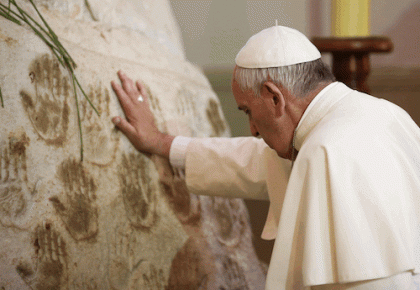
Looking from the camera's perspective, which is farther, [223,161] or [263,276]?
[263,276]

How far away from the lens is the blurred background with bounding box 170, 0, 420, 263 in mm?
2928

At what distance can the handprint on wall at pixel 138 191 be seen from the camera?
168cm

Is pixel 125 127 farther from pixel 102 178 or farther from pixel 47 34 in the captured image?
pixel 47 34

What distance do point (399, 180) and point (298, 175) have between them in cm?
29

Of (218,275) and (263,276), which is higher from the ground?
(218,275)

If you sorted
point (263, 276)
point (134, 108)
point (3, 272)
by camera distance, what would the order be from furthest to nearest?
1. point (263, 276)
2. point (134, 108)
3. point (3, 272)

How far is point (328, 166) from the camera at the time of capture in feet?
4.20

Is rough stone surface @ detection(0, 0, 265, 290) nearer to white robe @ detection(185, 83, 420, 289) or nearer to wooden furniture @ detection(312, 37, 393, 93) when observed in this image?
white robe @ detection(185, 83, 420, 289)

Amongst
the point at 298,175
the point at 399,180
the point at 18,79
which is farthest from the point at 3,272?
the point at 399,180

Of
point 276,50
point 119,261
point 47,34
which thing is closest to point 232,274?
Answer: point 119,261

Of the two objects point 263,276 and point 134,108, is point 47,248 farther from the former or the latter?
point 263,276

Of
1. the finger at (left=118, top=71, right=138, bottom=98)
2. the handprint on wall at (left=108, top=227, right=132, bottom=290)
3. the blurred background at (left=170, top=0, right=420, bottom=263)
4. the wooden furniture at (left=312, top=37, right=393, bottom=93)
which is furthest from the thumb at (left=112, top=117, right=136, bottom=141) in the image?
the blurred background at (left=170, top=0, right=420, bottom=263)

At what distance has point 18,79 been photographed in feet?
4.61

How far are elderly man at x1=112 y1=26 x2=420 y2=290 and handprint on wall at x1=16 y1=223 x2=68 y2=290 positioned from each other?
0.48m
